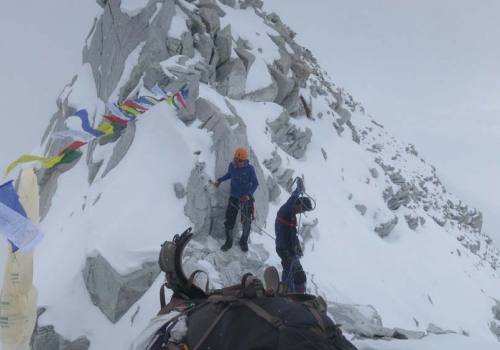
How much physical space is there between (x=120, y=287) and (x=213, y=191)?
2817 mm

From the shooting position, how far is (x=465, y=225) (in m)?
37.6

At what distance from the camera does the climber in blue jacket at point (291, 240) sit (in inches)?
286

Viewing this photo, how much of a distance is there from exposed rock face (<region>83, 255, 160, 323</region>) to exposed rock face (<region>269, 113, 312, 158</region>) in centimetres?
1021

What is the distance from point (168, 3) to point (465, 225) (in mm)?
33042

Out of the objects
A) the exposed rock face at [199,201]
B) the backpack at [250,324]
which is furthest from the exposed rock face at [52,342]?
the backpack at [250,324]

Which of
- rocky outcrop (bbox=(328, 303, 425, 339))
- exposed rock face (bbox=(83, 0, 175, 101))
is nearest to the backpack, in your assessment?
rocky outcrop (bbox=(328, 303, 425, 339))

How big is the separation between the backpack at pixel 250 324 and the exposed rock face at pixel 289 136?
1467 cm

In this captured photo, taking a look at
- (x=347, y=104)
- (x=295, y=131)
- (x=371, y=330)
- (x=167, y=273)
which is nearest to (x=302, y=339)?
(x=167, y=273)

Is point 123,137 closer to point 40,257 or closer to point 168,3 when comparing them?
point 40,257

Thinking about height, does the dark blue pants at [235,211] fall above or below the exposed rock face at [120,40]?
below

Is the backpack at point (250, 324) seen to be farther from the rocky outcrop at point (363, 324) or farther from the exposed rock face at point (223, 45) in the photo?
the exposed rock face at point (223, 45)

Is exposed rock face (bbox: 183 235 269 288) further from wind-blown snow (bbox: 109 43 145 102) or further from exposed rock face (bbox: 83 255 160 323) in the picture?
wind-blown snow (bbox: 109 43 145 102)

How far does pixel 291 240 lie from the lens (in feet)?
24.8

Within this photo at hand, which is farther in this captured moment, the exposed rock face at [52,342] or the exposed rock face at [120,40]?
the exposed rock face at [120,40]
